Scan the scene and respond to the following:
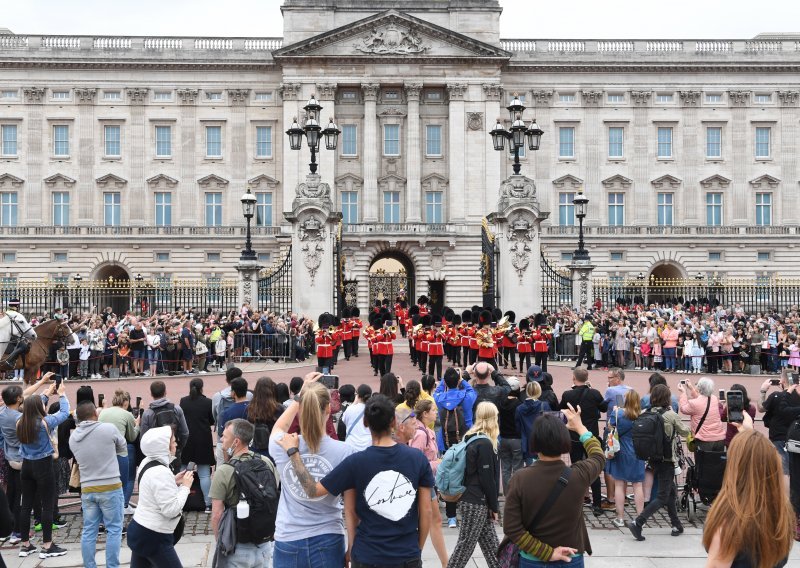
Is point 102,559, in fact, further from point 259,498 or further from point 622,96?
point 622,96

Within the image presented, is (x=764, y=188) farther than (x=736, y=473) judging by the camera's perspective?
Yes

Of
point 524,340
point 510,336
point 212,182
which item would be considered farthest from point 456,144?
point 524,340

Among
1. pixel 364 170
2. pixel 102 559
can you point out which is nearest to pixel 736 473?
pixel 102 559

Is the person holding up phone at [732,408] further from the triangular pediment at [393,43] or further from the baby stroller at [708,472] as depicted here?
the triangular pediment at [393,43]

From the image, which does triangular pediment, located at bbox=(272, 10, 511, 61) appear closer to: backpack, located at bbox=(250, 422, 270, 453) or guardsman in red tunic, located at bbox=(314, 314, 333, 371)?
guardsman in red tunic, located at bbox=(314, 314, 333, 371)

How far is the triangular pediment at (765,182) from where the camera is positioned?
5191cm

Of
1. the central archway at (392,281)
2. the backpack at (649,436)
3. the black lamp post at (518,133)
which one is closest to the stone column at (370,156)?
the central archway at (392,281)

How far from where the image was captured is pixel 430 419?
804 centimetres

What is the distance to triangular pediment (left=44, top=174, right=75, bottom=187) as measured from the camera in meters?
51.0

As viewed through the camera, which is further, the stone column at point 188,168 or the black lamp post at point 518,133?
the stone column at point 188,168

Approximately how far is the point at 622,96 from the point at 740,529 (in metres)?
51.6

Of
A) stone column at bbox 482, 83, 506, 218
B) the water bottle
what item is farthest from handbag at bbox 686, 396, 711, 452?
stone column at bbox 482, 83, 506, 218

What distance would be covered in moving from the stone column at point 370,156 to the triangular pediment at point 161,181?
1215 centimetres

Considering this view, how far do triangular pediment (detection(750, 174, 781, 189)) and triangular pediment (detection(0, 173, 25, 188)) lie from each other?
1823 inches
